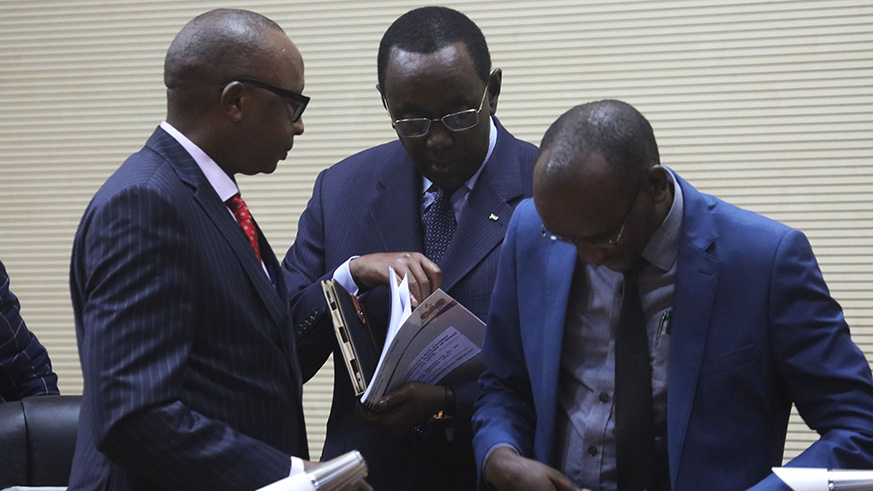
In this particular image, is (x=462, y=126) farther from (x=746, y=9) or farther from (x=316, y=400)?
(x=316, y=400)

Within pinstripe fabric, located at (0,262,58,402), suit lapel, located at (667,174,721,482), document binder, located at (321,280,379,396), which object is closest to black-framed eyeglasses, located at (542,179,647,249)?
suit lapel, located at (667,174,721,482)

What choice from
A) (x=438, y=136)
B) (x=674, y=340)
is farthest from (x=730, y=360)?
(x=438, y=136)

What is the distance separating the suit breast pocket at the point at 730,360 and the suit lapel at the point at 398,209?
→ 0.77 metres

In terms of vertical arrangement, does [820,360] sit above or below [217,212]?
below

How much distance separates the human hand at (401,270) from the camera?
183 centimetres

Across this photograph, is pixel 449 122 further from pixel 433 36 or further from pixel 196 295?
pixel 196 295

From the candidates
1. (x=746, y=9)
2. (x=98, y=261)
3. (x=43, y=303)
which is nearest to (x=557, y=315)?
(x=98, y=261)

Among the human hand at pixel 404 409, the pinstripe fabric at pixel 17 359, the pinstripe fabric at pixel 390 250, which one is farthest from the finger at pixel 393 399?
the pinstripe fabric at pixel 17 359

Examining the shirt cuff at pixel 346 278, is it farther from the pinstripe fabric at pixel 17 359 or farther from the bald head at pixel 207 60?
the pinstripe fabric at pixel 17 359

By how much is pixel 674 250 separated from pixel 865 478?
0.50m

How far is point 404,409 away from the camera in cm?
184

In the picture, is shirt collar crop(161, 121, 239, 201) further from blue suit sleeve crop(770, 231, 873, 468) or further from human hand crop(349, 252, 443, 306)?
blue suit sleeve crop(770, 231, 873, 468)

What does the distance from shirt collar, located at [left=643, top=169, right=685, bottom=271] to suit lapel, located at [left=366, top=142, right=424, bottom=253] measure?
0.65 m

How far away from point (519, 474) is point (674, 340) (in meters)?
0.35
